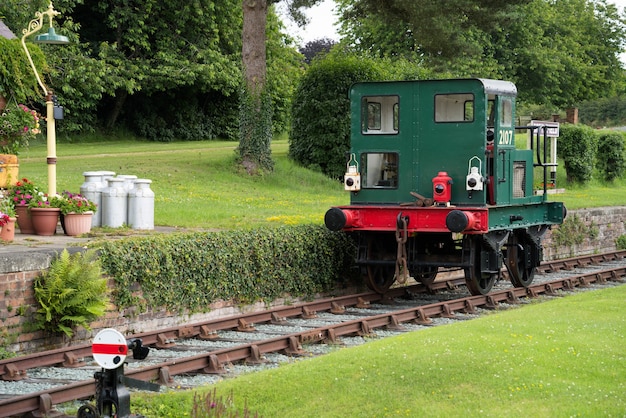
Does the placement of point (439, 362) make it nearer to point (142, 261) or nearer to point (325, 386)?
point (325, 386)

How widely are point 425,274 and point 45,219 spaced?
21.5ft

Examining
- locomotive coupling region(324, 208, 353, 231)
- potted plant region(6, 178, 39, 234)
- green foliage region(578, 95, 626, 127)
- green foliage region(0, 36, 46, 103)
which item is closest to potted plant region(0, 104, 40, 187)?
green foliage region(0, 36, 46, 103)

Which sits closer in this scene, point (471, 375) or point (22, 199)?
point (471, 375)

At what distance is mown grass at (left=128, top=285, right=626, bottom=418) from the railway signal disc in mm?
1577

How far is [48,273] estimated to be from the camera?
482 inches

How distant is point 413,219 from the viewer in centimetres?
A: 1564

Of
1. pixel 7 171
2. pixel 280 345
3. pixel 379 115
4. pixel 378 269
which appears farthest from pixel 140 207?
pixel 280 345

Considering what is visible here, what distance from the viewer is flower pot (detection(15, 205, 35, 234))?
15.7 m

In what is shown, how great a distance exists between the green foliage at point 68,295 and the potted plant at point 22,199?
370 centimetres

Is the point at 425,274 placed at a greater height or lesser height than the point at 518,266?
lesser

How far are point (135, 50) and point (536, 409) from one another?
117 feet

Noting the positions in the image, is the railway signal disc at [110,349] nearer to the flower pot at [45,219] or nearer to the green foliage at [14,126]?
the flower pot at [45,219]

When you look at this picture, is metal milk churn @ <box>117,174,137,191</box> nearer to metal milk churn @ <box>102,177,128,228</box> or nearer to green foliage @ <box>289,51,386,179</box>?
metal milk churn @ <box>102,177,128,228</box>

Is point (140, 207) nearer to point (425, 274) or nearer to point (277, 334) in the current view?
point (277, 334)
